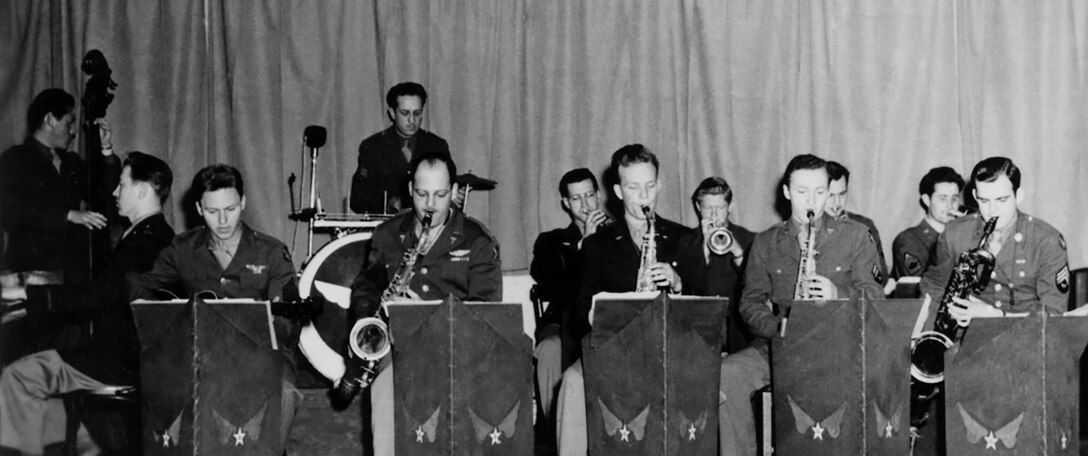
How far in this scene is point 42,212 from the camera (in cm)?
673

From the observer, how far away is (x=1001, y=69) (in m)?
8.52

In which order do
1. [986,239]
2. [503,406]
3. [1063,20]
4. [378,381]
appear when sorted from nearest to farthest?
1. [503,406]
2. [378,381]
3. [986,239]
4. [1063,20]

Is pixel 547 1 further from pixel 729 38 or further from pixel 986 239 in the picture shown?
pixel 986 239

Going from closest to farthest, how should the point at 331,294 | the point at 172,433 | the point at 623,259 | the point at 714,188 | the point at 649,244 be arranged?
the point at 172,433 < the point at 649,244 < the point at 623,259 < the point at 331,294 < the point at 714,188

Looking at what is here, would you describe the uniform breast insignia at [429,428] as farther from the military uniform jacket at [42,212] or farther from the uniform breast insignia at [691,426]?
the military uniform jacket at [42,212]

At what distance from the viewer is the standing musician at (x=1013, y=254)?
236 inches

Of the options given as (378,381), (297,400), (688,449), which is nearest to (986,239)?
(688,449)

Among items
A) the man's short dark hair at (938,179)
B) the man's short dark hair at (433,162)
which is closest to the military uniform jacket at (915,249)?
the man's short dark hair at (938,179)

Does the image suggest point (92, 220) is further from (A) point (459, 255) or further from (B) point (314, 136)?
(A) point (459, 255)

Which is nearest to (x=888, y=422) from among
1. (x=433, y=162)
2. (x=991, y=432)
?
(x=991, y=432)

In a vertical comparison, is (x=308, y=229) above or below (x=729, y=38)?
below

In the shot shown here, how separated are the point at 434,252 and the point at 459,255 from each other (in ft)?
0.44

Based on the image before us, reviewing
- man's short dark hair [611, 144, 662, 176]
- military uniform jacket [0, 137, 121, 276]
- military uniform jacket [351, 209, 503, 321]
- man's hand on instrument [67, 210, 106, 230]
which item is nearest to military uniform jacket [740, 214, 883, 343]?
man's short dark hair [611, 144, 662, 176]

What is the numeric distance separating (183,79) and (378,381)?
14.3ft
